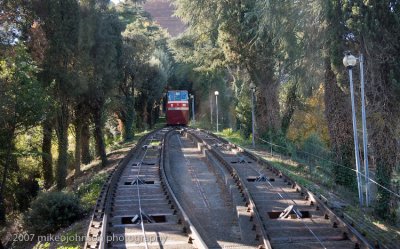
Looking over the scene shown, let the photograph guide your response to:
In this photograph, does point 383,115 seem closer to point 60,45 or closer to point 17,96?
point 17,96

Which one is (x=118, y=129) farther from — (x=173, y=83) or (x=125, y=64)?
(x=173, y=83)

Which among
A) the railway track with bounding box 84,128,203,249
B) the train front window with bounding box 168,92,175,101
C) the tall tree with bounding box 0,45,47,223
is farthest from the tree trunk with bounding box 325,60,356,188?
the train front window with bounding box 168,92,175,101

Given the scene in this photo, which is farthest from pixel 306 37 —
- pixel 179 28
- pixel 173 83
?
pixel 179 28

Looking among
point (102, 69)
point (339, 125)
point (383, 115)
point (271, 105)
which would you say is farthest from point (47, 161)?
point (383, 115)

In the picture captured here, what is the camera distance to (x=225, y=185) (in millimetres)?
16938

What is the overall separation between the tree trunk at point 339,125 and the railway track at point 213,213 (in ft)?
8.67

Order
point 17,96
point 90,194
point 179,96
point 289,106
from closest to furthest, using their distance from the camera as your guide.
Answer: point 90,194
point 17,96
point 289,106
point 179,96

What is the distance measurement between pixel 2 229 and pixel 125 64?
20475mm

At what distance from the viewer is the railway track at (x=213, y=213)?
9875 millimetres

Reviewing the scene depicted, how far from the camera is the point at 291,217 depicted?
39.0ft

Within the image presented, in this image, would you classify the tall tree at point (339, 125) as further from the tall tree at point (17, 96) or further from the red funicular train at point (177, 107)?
the red funicular train at point (177, 107)

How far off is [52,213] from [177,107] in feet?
134

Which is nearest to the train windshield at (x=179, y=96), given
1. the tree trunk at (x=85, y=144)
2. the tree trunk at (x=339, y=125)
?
the tree trunk at (x=85, y=144)

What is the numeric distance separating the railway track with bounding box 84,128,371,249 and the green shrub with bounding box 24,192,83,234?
96 centimetres
